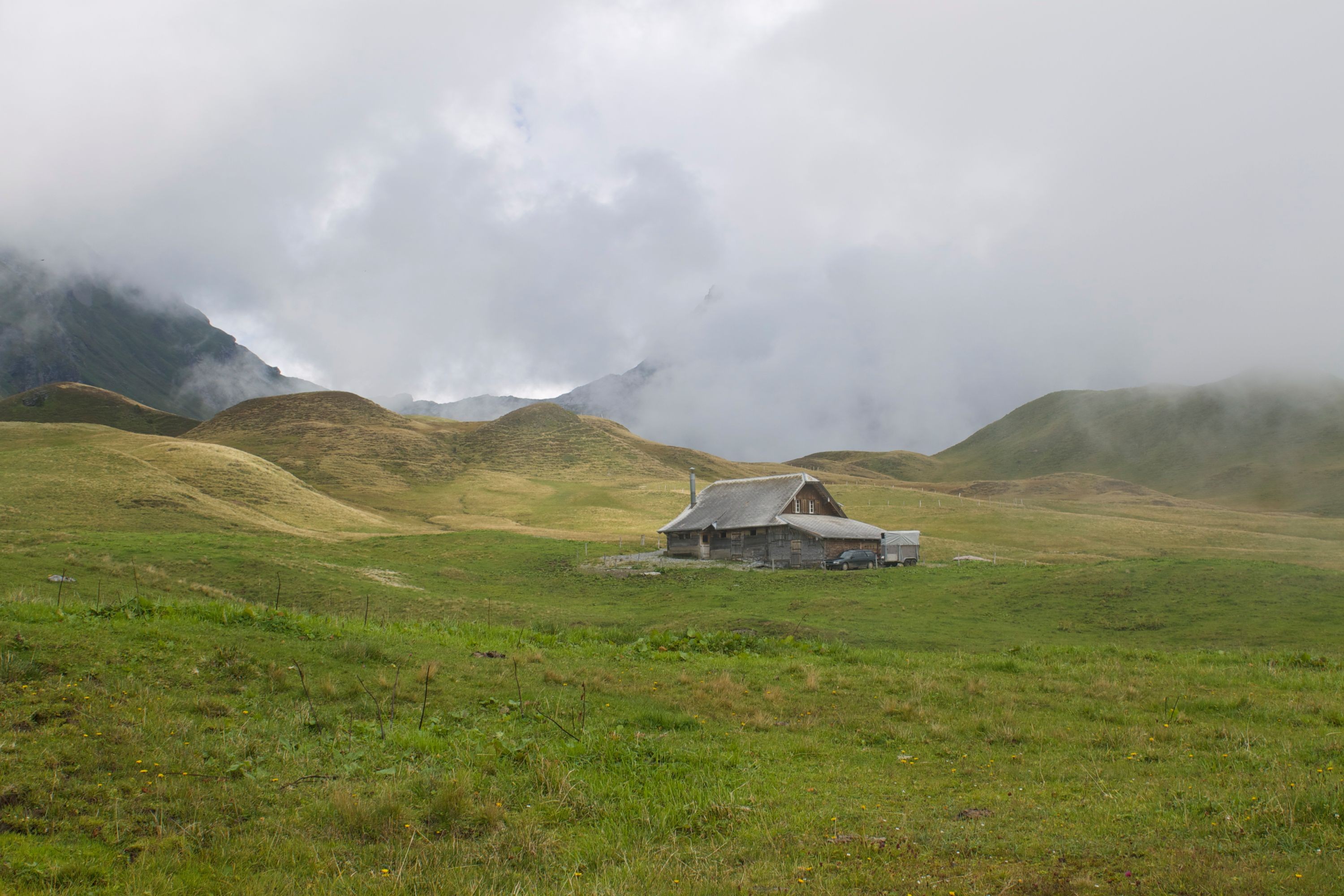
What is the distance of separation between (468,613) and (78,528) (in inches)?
1326

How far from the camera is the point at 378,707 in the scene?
10719mm

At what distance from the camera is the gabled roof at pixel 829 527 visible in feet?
192

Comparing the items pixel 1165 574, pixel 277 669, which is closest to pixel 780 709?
pixel 277 669

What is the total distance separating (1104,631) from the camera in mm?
27875

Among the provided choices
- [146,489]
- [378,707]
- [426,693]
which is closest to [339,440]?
[146,489]

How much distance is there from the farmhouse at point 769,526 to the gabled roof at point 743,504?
7 centimetres

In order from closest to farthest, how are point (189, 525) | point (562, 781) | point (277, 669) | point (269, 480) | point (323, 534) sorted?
Result: 1. point (562, 781)
2. point (277, 669)
3. point (189, 525)
4. point (323, 534)
5. point (269, 480)

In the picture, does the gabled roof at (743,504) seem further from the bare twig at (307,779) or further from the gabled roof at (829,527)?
the bare twig at (307,779)

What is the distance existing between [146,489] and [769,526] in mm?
48908

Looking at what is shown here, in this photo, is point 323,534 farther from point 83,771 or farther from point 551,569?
point 83,771

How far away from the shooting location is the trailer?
201ft

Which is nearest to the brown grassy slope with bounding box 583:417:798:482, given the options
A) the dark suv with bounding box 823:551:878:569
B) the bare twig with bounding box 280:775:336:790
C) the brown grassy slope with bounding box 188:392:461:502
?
the brown grassy slope with bounding box 188:392:461:502

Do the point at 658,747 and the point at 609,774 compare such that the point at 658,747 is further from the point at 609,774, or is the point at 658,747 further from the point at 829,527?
the point at 829,527

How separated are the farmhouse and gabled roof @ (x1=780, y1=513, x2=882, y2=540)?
8 centimetres
